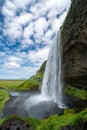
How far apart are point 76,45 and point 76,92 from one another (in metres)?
19.0

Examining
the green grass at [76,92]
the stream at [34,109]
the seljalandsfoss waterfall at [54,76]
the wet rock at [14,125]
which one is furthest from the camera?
the seljalandsfoss waterfall at [54,76]

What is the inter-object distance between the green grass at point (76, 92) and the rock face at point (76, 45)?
1.70 m

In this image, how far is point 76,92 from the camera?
59.9 metres

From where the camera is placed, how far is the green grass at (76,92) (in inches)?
2145

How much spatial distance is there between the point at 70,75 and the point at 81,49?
11.8 m

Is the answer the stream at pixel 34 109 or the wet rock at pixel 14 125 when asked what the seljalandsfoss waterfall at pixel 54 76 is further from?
the wet rock at pixel 14 125

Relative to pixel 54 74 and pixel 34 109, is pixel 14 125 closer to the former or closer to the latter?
pixel 34 109

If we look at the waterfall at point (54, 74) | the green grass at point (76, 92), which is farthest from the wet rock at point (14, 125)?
the waterfall at point (54, 74)

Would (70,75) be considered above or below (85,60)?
below

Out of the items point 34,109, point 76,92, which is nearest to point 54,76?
point 76,92

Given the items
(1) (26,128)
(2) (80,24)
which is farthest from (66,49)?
(1) (26,128)

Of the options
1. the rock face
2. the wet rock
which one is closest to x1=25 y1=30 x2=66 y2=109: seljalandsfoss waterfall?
the rock face

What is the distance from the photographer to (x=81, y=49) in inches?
1882

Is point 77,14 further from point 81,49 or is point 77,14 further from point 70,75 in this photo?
point 70,75
